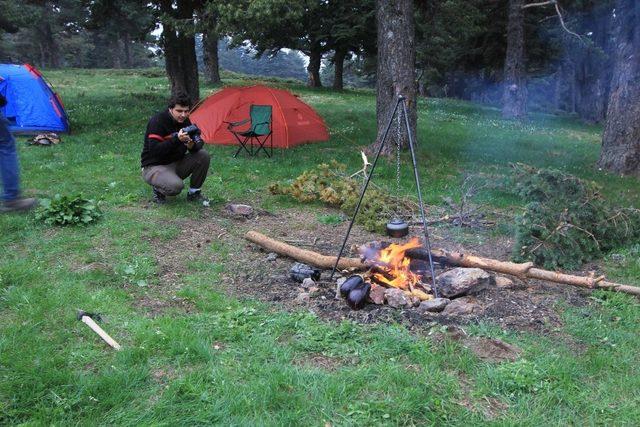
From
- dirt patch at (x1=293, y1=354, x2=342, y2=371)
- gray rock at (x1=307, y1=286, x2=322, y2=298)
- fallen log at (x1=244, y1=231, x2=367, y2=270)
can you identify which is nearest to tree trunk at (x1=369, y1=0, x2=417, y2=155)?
fallen log at (x1=244, y1=231, x2=367, y2=270)

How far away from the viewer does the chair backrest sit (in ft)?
31.8

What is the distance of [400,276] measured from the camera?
165 inches

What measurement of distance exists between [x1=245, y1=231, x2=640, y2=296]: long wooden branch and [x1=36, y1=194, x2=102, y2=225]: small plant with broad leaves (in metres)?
2.34

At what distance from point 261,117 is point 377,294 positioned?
6531 mm

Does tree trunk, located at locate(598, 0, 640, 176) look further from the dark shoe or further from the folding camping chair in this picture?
the dark shoe

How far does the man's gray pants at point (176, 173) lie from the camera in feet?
20.1

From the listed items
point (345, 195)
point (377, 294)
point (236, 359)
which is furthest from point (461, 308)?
point (345, 195)

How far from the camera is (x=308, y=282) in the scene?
166 inches

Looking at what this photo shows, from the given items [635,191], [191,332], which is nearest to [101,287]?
[191,332]

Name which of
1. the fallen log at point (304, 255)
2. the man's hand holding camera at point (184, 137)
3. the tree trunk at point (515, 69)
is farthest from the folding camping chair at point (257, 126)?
the tree trunk at point (515, 69)

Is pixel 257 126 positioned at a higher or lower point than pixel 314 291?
higher

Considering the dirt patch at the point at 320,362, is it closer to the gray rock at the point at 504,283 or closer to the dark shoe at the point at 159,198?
the gray rock at the point at 504,283

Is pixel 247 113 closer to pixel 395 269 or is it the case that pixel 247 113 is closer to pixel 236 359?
pixel 395 269

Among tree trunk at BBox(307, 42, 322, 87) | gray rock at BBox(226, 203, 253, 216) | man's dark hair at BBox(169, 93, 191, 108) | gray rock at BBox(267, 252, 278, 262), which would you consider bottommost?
gray rock at BBox(267, 252, 278, 262)
